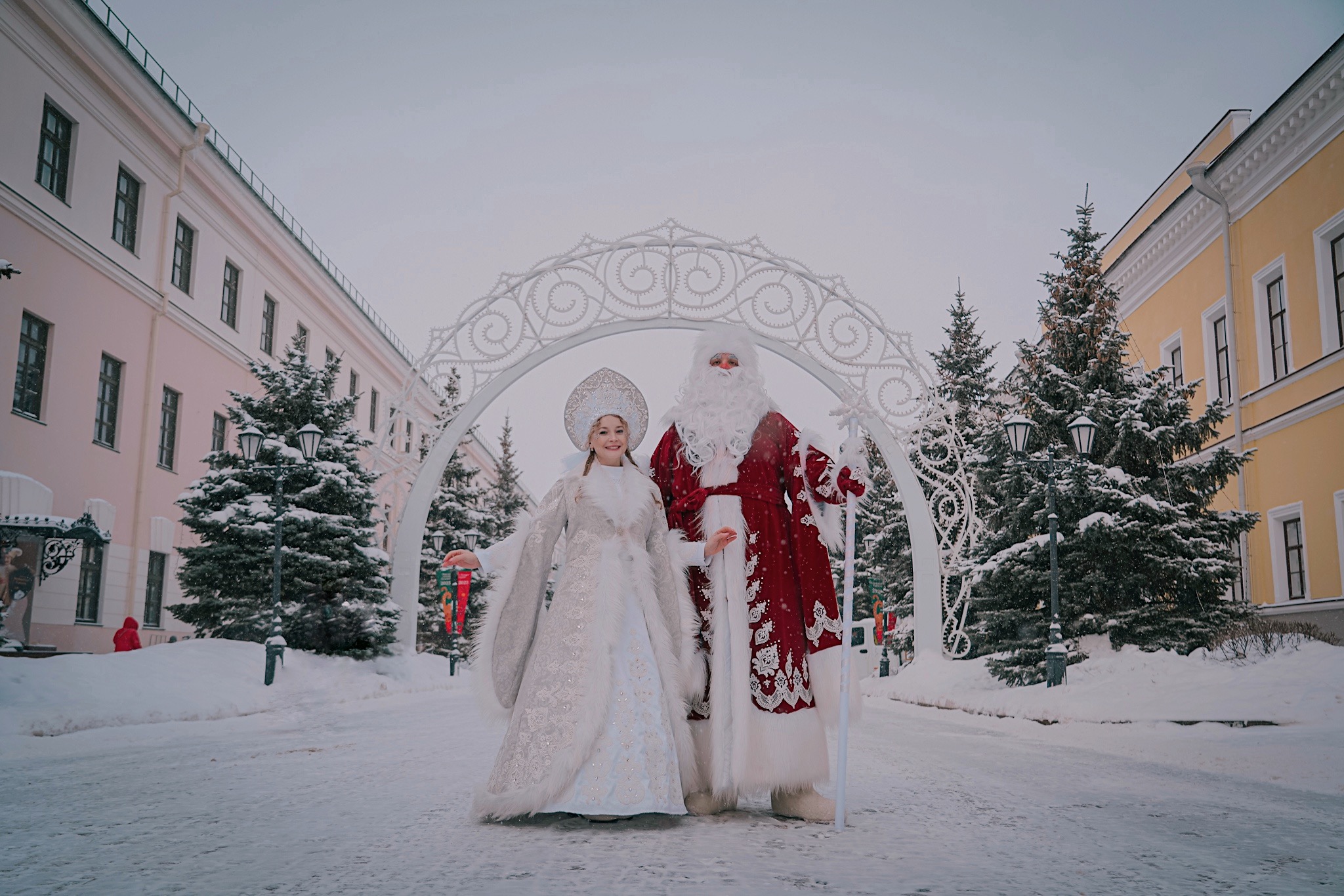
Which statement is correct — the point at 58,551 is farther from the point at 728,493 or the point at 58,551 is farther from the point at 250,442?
the point at 728,493

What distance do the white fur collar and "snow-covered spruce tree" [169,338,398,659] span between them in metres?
11.9

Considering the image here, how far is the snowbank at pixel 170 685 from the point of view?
8.76m

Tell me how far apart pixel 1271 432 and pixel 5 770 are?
1790cm

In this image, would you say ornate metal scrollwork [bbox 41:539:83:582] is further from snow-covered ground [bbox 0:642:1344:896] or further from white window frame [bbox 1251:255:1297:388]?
white window frame [bbox 1251:255:1297:388]

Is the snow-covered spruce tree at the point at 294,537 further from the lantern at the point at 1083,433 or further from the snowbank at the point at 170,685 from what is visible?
the lantern at the point at 1083,433

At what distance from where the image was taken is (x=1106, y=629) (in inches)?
552

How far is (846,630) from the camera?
14.5 feet

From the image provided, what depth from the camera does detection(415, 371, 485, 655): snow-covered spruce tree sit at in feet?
99.7

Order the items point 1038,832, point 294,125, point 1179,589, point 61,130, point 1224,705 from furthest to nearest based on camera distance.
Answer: point 61,130
point 294,125
point 1179,589
point 1224,705
point 1038,832

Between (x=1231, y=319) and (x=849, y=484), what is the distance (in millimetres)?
16654

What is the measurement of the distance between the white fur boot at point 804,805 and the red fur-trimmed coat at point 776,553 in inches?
14.2

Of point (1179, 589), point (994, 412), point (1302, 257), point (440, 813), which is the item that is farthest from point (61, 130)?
point (1302, 257)

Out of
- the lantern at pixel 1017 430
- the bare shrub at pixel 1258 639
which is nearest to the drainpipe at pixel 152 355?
the lantern at pixel 1017 430

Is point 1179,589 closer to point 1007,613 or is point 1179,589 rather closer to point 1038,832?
point 1007,613
